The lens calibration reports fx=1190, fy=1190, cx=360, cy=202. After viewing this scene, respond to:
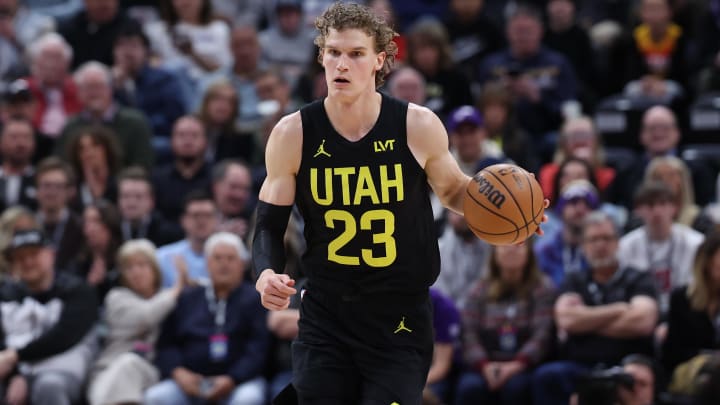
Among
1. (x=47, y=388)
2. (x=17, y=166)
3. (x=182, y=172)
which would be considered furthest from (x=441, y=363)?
(x=17, y=166)

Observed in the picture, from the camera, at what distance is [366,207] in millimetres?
5316

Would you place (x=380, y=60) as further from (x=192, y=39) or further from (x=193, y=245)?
(x=192, y=39)

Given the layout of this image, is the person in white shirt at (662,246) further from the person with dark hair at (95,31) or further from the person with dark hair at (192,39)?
the person with dark hair at (95,31)

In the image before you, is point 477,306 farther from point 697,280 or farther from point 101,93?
point 101,93

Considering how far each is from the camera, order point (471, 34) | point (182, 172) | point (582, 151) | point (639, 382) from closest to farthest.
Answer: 1. point (639, 382)
2. point (582, 151)
3. point (182, 172)
4. point (471, 34)

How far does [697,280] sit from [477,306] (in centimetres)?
163

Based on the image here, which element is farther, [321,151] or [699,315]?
[699,315]

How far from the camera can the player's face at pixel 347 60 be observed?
5266mm

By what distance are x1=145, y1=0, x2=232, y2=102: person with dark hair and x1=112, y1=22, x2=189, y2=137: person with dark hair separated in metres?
0.37

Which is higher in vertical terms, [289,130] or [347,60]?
[347,60]

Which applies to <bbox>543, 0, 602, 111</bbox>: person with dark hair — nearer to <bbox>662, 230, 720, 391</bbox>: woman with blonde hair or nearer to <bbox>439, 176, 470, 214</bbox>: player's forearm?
<bbox>662, 230, 720, 391</bbox>: woman with blonde hair

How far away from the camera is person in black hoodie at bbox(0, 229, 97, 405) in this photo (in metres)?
9.10

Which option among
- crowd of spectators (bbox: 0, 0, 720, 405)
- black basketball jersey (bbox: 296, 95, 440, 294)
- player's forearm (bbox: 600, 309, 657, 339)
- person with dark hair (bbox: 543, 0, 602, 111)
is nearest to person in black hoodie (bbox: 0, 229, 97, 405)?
crowd of spectators (bbox: 0, 0, 720, 405)

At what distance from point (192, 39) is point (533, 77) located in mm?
3775
